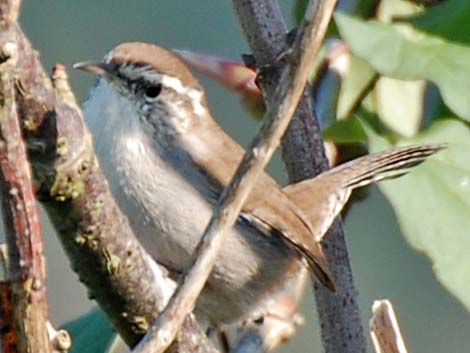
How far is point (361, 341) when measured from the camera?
81.3 inches

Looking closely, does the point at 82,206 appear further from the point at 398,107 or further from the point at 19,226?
the point at 398,107

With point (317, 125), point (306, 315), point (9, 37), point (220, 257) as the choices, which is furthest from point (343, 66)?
point (306, 315)

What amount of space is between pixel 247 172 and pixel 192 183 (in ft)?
3.87

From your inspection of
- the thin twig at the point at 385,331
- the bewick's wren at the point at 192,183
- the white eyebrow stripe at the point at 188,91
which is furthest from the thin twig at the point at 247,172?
the white eyebrow stripe at the point at 188,91

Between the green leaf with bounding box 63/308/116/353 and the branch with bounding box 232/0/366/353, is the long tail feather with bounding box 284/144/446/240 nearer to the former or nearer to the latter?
the branch with bounding box 232/0/366/353

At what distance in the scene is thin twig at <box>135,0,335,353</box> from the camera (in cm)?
117

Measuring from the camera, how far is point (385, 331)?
5.88 feet

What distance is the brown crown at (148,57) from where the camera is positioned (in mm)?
2232

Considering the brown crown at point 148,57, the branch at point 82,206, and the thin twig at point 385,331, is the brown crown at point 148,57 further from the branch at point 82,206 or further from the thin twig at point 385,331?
the branch at point 82,206

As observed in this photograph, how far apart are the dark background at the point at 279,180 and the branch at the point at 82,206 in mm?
2468

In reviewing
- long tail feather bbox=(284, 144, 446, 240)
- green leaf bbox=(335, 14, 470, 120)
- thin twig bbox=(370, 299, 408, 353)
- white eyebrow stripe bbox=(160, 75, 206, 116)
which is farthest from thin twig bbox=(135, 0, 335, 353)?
long tail feather bbox=(284, 144, 446, 240)

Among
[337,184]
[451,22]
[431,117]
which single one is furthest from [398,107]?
[337,184]

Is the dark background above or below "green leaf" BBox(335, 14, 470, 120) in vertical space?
below

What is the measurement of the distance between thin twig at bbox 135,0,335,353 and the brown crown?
3.49ft
